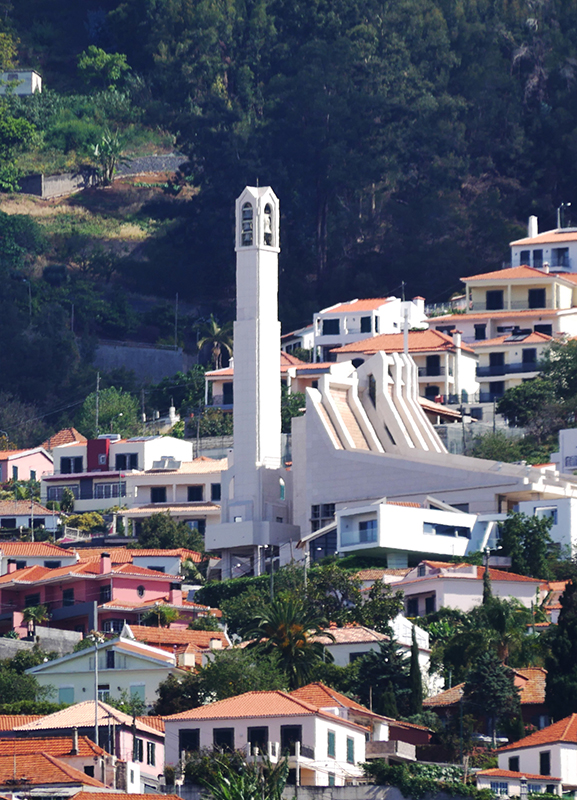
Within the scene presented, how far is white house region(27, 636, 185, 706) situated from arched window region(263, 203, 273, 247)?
105 ft

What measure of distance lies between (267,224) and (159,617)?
25.2 metres

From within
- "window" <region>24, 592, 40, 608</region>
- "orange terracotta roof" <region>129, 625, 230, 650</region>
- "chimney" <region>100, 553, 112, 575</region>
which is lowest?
"orange terracotta roof" <region>129, 625, 230, 650</region>

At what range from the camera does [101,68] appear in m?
166

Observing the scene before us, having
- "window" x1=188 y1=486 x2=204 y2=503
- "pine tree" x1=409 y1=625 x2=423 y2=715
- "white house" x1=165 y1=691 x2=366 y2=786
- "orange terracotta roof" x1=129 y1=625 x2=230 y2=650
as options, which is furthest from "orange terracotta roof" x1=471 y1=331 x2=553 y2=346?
"white house" x1=165 y1=691 x2=366 y2=786

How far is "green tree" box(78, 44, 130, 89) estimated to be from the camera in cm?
16462

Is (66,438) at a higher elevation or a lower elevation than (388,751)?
higher

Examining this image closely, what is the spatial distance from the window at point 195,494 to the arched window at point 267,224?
11.5m

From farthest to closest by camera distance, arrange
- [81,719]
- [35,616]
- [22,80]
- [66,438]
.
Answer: [22,80] → [66,438] → [35,616] → [81,719]

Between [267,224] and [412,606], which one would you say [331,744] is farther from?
[267,224]

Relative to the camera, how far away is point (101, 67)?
16588cm

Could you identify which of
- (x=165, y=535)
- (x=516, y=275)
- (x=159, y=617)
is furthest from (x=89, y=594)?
(x=516, y=275)

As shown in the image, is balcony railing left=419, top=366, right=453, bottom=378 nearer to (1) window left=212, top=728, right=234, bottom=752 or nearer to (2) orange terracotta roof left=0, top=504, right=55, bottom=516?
(2) orange terracotta roof left=0, top=504, right=55, bottom=516

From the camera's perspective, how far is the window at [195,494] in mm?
91375

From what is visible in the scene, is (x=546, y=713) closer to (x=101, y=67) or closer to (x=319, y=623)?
(x=319, y=623)
